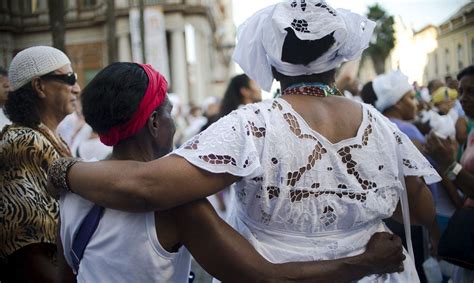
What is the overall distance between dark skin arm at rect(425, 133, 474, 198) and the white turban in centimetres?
130

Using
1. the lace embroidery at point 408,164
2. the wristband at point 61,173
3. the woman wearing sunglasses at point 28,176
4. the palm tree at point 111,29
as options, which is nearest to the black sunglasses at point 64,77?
the woman wearing sunglasses at point 28,176

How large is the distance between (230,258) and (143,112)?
21.9 inches

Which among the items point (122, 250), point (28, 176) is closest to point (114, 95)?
point (122, 250)

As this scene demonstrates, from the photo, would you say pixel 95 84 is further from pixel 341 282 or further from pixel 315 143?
pixel 341 282

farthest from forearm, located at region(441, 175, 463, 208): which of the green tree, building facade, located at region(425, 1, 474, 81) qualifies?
the green tree

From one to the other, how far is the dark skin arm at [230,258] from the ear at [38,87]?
1.46 metres

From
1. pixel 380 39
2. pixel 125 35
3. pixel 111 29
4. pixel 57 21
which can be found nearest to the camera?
pixel 57 21

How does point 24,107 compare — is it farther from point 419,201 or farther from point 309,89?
point 419,201

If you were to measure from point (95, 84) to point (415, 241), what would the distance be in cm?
346

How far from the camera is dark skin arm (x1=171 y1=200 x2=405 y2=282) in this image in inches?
66.1

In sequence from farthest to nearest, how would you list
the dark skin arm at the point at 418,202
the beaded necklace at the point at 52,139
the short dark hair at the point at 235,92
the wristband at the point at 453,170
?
the short dark hair at the point at 235,92
the wristband at the point at 453,170
the beaded necklace at the point at 52,139
the dark skin arm at the point at 418,202

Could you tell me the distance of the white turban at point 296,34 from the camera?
1.85m

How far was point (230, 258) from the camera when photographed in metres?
1.70

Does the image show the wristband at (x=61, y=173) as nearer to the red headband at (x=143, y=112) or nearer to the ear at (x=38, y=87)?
the red headband at (x=143, y=112)
